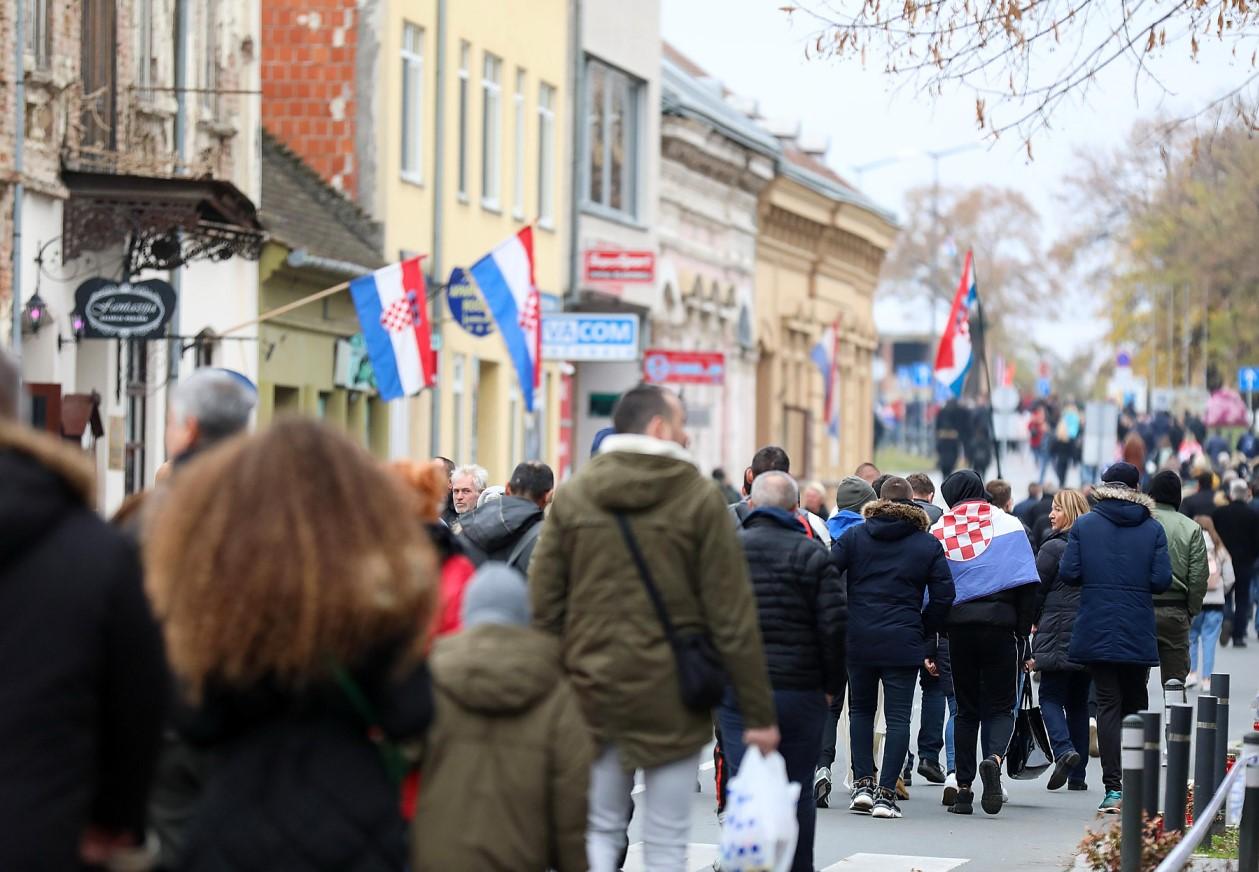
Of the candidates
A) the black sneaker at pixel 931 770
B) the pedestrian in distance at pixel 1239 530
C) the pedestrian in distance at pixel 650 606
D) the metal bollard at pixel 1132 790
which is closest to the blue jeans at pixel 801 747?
the metal bollard at pixel 1132 790

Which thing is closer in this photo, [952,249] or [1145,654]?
[1145,654]

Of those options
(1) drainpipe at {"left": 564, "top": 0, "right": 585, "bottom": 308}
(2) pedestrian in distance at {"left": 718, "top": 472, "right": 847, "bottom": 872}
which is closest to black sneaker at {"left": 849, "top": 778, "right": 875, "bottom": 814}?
(2) pedestrian in distance at {"left": 718, "top": 472, "right": 847, "bottom": 872}

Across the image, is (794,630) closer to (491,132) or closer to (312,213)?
(312,213)

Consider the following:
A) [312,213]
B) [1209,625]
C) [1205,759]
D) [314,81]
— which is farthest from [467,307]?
[1205,759]

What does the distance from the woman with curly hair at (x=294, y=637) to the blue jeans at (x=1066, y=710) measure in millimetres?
10588

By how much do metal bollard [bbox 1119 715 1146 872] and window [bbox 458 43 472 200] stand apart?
26.9 m

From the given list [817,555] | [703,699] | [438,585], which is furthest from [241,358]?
[438,585]

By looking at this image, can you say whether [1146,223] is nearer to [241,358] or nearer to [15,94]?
[241,358]

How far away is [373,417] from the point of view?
35.1 metres

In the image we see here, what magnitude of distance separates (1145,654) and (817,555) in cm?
406

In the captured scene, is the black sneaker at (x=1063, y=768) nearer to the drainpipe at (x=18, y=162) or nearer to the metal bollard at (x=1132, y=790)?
the metal bollard at (x=1132, y=790)

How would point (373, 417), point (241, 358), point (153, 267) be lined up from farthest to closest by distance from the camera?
point (373, 417) < point (241, 358) < point (153, 267)

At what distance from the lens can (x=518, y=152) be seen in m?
40.4

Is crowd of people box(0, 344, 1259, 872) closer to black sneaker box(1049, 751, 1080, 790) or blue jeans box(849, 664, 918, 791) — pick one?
blue jeans box(849, 664, 918, 791)
